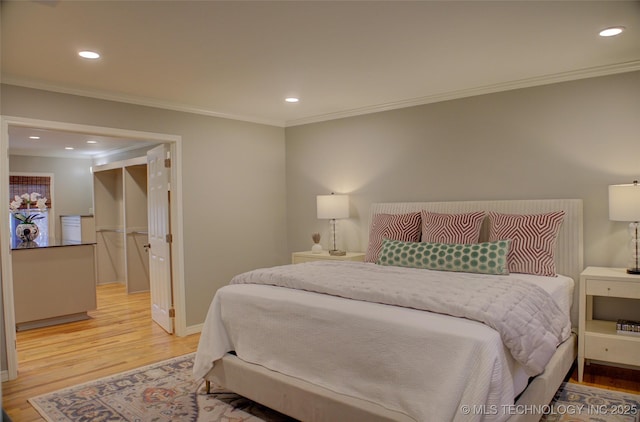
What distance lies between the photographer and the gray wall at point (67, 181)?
826 centimetres

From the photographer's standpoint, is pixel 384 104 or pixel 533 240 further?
pixel 384 104

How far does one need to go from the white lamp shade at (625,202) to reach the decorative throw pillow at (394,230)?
155 centimetres

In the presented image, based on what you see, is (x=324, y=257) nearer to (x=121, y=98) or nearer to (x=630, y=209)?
(x=121, y=98)

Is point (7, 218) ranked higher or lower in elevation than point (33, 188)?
lower

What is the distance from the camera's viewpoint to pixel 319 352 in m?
2.49

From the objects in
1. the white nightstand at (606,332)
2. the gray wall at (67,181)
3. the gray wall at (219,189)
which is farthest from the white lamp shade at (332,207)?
the gray wall at (67,181)

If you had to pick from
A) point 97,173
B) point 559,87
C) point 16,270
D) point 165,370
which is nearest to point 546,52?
point 559,87

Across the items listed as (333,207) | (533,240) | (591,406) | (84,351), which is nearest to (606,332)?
(591,406)

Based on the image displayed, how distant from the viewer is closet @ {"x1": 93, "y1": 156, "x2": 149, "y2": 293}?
7066 millimetres

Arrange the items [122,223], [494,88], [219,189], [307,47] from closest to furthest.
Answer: [307,47]
[494,88]
[219,189]
[122,223]

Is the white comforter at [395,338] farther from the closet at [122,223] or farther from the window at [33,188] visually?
the window at [33,188]

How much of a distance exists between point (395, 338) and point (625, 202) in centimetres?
219

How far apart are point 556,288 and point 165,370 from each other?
119 inches

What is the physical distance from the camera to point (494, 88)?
4.04 m
